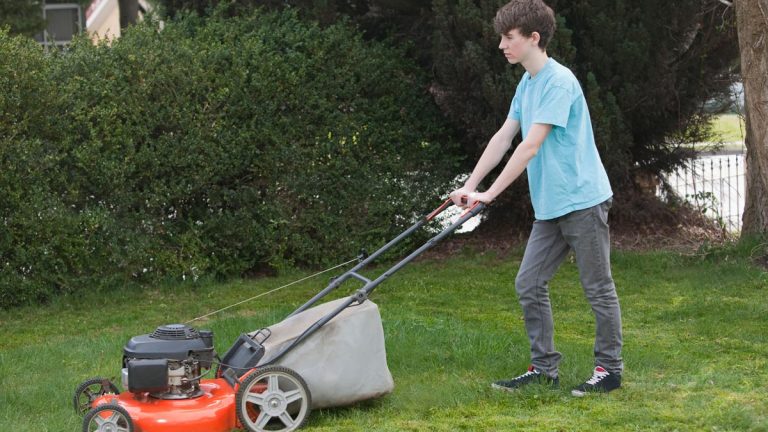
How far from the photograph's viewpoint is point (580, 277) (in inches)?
201

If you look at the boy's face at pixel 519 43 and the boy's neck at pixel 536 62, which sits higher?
the boy's face at pixel 519 43

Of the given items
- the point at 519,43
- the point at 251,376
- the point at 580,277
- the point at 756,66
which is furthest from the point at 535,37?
the point at 756,66

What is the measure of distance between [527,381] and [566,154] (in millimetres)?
1099

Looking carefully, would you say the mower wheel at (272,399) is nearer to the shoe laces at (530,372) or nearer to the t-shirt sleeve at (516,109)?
the shoe laces at (530,372)

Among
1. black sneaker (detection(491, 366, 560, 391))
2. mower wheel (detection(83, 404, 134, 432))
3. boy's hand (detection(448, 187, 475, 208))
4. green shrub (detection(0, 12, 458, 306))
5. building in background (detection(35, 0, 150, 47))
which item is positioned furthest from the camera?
building in background (detection(35, 0, 150, 47))

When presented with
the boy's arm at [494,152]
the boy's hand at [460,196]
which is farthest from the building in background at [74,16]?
the boy's hand at [460,196]

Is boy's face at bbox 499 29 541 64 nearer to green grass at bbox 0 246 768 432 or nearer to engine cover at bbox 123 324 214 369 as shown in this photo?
green grass at bbox 0 246 768 432

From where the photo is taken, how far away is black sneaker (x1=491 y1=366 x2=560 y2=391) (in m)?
5.38

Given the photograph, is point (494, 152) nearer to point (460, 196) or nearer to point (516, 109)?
point (516, 109)

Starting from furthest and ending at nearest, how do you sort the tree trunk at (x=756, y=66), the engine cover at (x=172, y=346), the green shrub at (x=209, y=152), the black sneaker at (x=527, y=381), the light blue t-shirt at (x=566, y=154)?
the tree trunk at (x=756, y=66), the green shrub at (x=209, y=152), the black sneaker at (x=527, y=381), the light blue t-shirt at (x=566, y=154), the engine cover at (x=172, y=346)

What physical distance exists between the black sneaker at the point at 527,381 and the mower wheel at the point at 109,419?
1758 millimetres

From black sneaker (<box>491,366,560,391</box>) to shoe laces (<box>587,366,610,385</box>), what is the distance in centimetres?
19

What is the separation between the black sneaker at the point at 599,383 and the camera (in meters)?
5.26

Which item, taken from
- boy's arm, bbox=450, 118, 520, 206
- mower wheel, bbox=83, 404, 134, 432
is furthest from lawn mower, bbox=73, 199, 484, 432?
boy's arm, bbox=450, 118, 520, 206
